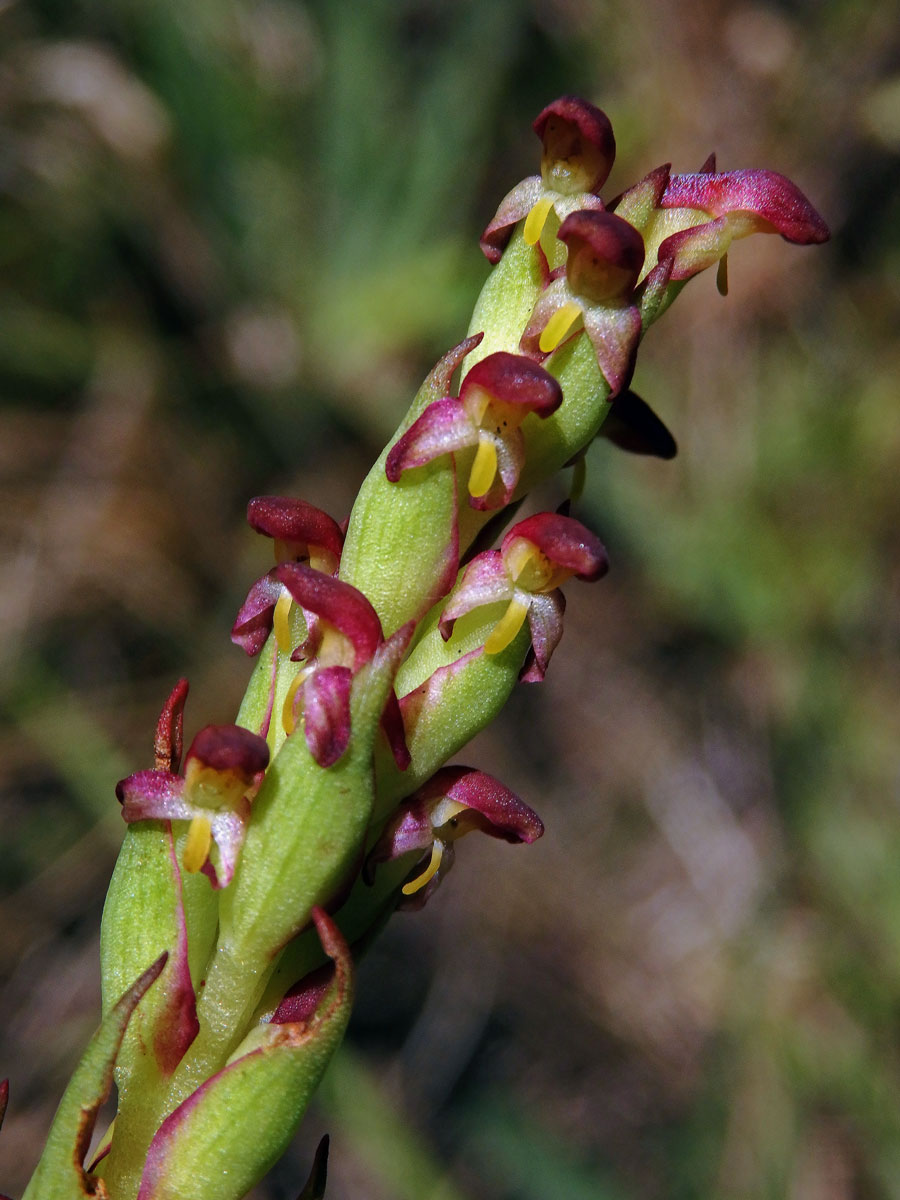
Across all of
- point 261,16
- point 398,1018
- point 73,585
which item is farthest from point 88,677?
point 261,16

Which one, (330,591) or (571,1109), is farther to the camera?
(571,1109)

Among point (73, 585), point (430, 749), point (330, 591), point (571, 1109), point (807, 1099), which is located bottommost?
point (571, 1109)

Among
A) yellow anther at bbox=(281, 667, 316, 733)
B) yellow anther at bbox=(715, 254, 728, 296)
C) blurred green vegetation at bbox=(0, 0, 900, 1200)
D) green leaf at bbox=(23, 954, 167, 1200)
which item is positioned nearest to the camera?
green leaf at bbox=(23, 954, 167, 1200)

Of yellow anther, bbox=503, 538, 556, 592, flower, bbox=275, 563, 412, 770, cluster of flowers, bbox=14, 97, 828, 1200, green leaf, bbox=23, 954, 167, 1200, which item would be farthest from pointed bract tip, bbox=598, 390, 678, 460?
green leaf, bbox=23, 954, 167, 1200

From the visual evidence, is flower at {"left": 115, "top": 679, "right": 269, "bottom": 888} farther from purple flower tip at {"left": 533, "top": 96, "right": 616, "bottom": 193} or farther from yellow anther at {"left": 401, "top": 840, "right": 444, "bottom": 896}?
purple flower tip at {"left": 533, "top": 96, "right": 616, "bottom": 193}

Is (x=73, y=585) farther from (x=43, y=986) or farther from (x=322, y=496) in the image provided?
(x=43, y=986)

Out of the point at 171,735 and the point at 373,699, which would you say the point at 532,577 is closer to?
the point at 373,699
